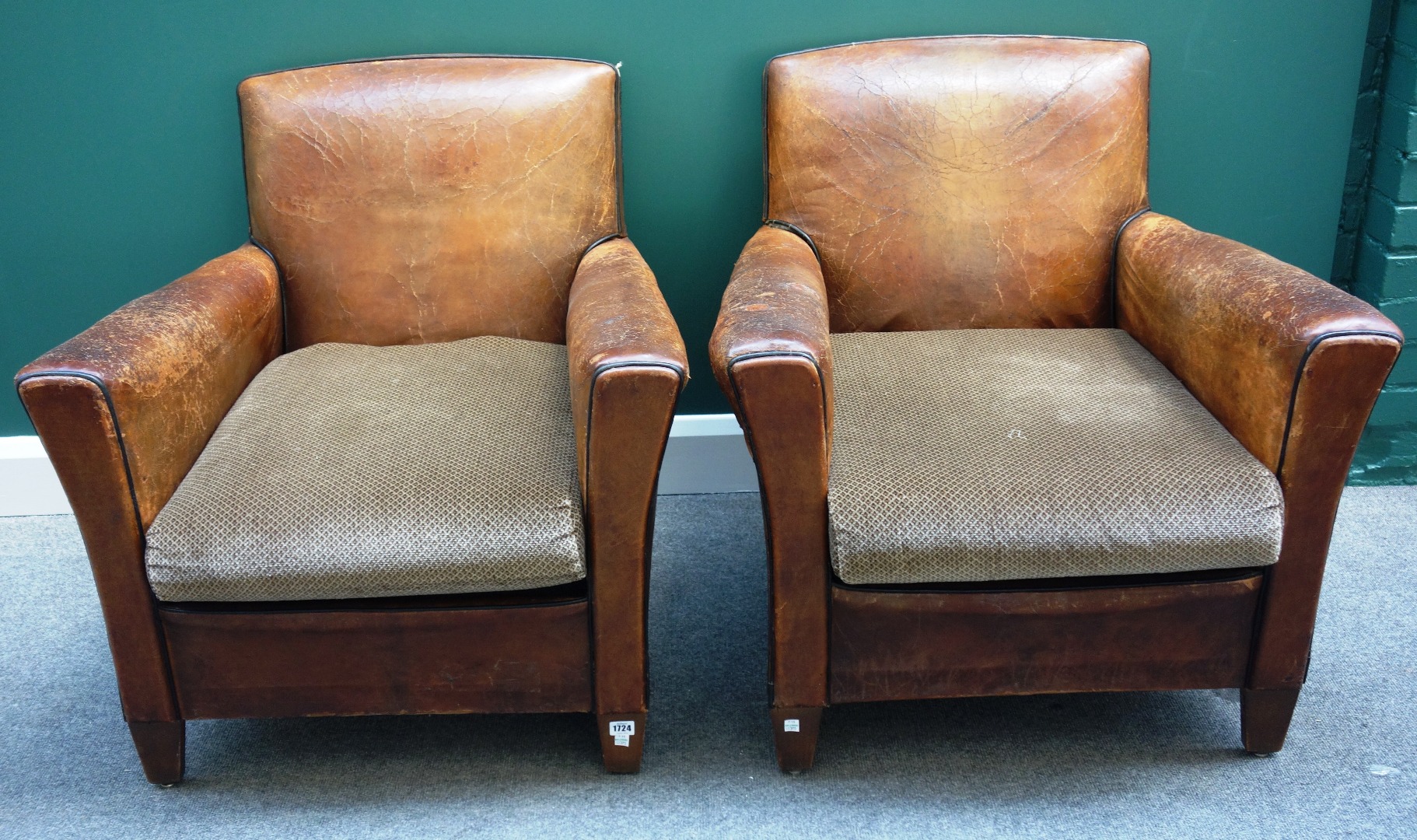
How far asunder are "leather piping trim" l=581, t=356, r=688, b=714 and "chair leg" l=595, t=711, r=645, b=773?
14mm

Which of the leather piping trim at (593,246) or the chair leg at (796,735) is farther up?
the leather piping trim at (593,246)

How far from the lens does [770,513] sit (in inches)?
54.1

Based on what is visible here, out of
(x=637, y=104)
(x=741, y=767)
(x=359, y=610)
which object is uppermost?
(x=637, y=104)

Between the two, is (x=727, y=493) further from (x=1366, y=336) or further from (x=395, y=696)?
(x=1366, y=336)

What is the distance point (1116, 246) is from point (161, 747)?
1.58 m

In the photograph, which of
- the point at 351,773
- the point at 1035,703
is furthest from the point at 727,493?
the point at 351,773

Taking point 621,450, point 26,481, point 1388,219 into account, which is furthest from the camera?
point 26,481

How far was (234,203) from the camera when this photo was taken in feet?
6.79

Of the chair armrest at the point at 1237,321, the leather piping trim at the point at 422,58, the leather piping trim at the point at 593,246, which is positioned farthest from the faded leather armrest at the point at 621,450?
the chair armrest at the point at 1237,321

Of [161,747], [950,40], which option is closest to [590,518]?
[161,747]

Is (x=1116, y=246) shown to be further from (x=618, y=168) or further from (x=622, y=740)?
(x=622, y=740)

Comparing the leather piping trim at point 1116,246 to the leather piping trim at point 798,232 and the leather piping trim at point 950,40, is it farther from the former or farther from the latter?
the leather piping trim at point 798,232

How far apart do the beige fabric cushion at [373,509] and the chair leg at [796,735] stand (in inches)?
13.7

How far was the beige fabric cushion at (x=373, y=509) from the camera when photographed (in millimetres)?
1348
